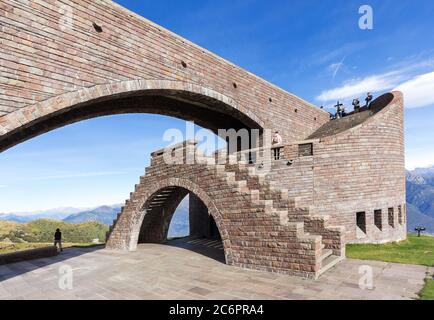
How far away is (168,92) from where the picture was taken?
1134cm

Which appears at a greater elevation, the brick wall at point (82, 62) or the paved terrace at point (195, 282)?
the brick wall at point (82, 62)

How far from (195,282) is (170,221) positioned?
27.3 ft

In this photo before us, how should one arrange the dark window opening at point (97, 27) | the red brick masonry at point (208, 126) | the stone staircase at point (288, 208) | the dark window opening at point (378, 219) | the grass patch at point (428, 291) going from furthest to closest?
1. the dark window opening at point (378, 219)
2. the dark window opening at point (97, 27)
3. the stone staircase at point (288, 208)
4. the red brick masonry at point (208, 126)
5. the grass patch at point (428, 291)

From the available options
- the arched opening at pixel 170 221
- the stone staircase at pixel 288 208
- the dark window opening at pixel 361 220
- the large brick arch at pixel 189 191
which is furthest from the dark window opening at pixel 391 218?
the large brick arch at pixel 189 191

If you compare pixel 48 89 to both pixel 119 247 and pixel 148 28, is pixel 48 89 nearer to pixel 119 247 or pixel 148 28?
pixel 148 28

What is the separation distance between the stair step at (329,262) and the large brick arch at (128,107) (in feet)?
27.3

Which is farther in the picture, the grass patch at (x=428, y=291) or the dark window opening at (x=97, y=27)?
the dark window opening at (x=97, y=27)

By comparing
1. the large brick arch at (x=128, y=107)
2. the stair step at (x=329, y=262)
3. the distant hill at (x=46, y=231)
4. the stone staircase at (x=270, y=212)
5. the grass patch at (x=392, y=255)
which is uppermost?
the large brick arch at (x=128, y=107)

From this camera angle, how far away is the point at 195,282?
21.9ft

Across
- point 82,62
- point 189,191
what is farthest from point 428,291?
point 82,62

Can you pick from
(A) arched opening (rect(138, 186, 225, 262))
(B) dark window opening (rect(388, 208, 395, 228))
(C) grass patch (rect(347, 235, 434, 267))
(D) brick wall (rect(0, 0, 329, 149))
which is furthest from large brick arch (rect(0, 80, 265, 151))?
(C) grass patch (rect(347, 235, 434, 267))

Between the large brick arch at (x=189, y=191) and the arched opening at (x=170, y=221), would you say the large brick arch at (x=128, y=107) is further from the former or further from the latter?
the arched opening at (x=170, y=221)

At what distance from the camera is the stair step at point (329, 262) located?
6988 millimetres
